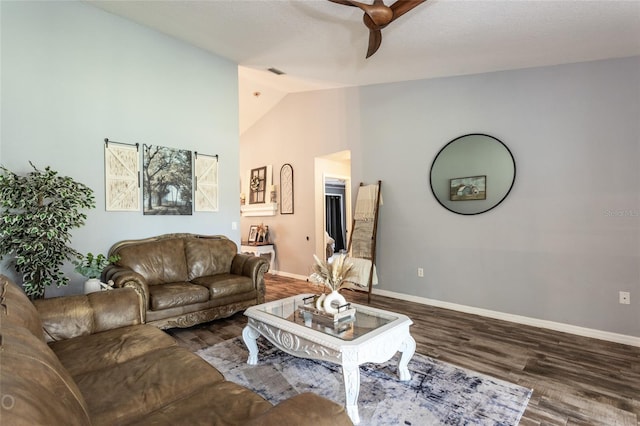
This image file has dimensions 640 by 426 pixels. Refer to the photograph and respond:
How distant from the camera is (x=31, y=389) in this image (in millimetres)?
812

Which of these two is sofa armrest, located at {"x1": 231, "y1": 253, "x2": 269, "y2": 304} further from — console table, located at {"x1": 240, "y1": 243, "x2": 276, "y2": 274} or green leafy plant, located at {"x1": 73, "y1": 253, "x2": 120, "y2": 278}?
console table, located at {"x1": 240, "y1": 243, "x2": 276, "y2": 274}

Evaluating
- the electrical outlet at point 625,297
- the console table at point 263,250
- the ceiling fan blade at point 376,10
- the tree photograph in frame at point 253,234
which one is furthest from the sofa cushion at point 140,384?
the tree photograph in frame at point 253,234

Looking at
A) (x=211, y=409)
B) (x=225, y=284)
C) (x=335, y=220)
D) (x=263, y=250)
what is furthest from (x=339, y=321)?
(x=335, y=220)

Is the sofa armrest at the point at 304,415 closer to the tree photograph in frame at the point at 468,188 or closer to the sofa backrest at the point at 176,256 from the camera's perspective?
the sofa backrest at the point at 176,256

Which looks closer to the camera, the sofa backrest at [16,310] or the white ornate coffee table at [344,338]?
the sofa backrest at [16,310]

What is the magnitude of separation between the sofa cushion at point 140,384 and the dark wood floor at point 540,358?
1.42 meters

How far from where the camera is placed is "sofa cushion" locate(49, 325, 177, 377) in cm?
171

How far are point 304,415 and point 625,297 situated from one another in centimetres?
367

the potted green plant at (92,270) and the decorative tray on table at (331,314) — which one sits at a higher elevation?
the potted green plant at (92,270)

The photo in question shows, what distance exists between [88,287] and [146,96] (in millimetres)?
2295

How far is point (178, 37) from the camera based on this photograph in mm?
4059

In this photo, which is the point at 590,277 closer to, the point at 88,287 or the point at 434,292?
the point at 434,292

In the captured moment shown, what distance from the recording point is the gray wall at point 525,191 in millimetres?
3104

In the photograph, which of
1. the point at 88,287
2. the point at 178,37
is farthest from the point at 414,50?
the point at 88,287
